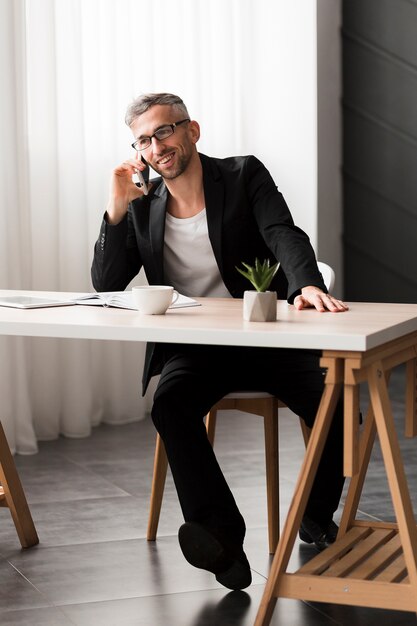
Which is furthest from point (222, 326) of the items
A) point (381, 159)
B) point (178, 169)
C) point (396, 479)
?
point (381, 159)

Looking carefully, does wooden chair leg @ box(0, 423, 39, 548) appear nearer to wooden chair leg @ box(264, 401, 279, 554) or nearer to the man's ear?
wooden chair leg @ box(264, 401, 279, 554)

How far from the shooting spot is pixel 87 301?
259 cm

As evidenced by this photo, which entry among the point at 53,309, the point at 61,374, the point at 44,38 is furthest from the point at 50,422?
the point at 53,309

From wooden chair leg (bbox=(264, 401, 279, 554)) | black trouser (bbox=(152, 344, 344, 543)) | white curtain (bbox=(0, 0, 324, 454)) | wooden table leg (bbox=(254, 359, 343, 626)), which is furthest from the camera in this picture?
white curtain (bbox=(0, 0, 324, 454))

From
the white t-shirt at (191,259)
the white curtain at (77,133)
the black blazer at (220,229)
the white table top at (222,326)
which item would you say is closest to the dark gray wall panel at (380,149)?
the white curtain at (77,133)

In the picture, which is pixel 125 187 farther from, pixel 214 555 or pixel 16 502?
pixel 214 555

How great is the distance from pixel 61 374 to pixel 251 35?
176 centimetres

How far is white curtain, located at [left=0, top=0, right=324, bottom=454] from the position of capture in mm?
4043

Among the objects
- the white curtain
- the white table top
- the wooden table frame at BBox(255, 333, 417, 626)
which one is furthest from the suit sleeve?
the white curtain

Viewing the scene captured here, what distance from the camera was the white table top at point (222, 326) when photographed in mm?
2059

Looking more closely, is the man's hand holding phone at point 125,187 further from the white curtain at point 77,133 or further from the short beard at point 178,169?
the white curtain at point 77,133

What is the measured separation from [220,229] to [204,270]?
127 mm

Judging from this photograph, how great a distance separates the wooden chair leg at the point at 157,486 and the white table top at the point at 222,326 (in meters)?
0.55

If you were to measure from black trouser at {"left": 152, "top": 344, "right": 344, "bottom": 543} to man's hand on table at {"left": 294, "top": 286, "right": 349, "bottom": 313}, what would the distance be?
0.25 m
